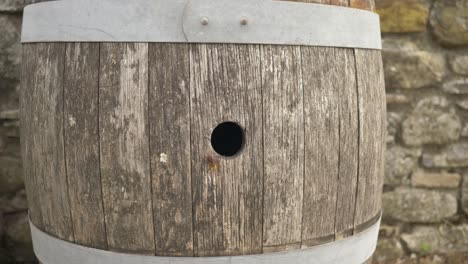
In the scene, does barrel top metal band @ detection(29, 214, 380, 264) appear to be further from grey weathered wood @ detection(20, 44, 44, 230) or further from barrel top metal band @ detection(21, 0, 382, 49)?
barrel top metal band @ detection(21, 0, 382, 49)

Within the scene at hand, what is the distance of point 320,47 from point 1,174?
67.0 inches

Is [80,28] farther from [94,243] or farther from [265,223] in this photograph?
[265,223]

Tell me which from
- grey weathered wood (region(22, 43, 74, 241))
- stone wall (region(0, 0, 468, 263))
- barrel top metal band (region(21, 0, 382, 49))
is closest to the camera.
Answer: barrel top metal band (region(21, 0, 382, 49))

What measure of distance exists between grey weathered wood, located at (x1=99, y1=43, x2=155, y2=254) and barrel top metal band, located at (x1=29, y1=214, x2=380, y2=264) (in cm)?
7

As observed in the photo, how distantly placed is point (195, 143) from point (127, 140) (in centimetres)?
17

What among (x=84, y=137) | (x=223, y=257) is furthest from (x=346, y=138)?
(x=84, y=137)

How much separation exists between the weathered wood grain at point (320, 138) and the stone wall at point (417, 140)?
3.76ft

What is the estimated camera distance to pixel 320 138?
1278 millimetres

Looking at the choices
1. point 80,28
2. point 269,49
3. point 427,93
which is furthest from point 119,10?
point 427,93

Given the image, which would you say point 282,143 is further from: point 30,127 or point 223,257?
point 30,127

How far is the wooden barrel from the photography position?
1.19 m

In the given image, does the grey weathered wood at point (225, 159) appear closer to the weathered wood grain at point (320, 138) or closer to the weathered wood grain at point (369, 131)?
the weathered wood grain at point (320, 138)

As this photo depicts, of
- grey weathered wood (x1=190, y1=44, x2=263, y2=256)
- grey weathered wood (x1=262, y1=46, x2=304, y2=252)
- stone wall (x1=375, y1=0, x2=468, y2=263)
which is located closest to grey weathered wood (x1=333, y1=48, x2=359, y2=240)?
grey weathered wood (x1=262, y1=46, x2=304, y2=252)

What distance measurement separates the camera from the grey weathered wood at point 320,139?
126cm
